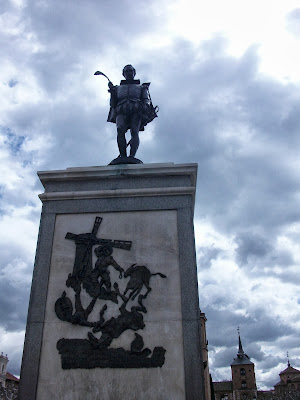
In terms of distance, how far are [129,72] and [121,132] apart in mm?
1638

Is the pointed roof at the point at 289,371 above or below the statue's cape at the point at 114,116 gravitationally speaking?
above

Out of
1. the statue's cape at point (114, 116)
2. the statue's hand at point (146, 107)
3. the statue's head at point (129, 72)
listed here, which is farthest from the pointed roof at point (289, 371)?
the statue's head at point (129, 72)

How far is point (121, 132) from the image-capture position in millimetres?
8625

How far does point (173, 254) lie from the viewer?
21.2 ft

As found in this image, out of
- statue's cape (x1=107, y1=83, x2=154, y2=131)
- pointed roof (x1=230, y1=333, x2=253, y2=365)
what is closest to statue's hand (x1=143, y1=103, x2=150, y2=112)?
statue's cape (x1=107, y1=83, x2=154, y2=131)

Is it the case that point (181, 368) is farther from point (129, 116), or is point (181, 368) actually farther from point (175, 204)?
point (129, 116)

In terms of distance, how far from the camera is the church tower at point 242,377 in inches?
4611

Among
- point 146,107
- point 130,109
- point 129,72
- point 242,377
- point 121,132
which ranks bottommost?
point 121,132

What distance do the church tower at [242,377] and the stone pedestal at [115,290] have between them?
126 meters

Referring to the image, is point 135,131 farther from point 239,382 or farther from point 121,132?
point 239,382

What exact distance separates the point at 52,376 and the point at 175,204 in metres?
3.50

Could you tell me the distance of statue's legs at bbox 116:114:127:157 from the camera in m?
8.56

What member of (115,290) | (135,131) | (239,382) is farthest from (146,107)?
(239,382)

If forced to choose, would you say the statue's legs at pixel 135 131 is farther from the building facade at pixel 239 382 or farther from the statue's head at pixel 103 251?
the building facade at pixel 239 382
